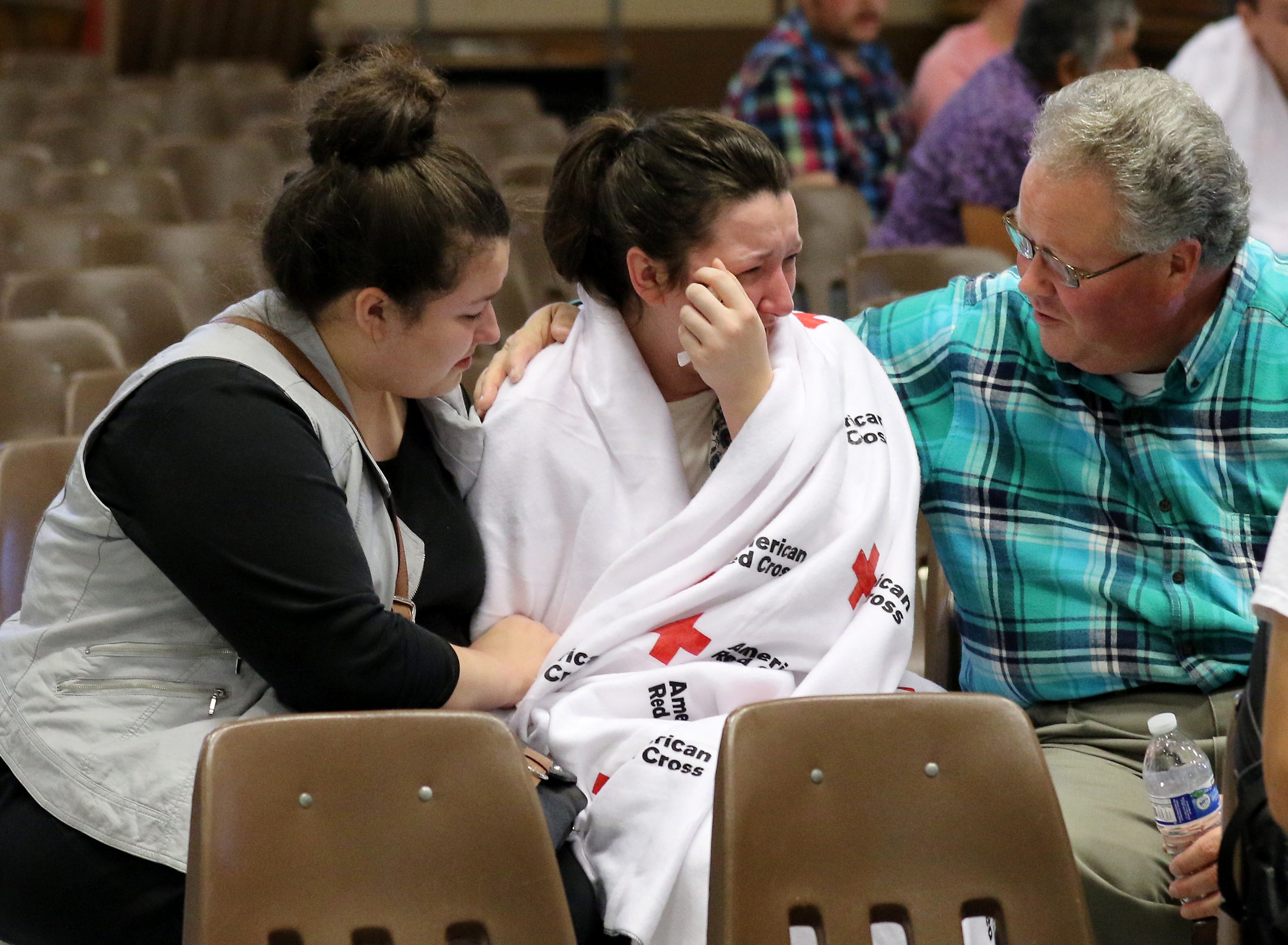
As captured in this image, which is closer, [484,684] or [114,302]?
[484,684]

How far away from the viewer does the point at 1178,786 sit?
1.82 m

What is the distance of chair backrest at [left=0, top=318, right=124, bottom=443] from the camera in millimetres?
3025

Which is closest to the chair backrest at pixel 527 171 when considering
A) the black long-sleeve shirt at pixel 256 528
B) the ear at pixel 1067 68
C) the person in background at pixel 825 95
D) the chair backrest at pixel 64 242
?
the person in background at pixel 825 95

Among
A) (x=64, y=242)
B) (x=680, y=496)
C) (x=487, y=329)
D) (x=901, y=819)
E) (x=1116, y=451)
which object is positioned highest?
(x=487, y=329)

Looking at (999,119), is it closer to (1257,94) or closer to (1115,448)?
(1257,94)

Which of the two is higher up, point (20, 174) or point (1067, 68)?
point (1067, 68)

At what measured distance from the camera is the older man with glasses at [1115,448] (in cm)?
180

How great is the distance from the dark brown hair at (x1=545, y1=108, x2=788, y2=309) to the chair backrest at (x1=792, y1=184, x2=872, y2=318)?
7.30ft

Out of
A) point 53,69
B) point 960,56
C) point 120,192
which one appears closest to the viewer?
point 960,56

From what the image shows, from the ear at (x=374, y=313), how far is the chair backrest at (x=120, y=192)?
A: 13.3ft

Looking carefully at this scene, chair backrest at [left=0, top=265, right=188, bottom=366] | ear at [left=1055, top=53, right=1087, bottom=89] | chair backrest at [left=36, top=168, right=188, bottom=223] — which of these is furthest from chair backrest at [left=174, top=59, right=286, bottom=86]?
ear at [left=1055, top=53, right=1087, bottom=89]

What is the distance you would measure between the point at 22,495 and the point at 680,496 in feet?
3.44

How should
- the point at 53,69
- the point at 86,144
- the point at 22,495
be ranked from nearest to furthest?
the point at 22,495 → the point at 86,144 → the point at 53,69

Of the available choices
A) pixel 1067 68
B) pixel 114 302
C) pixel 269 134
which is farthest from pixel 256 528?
pixel 269 134
